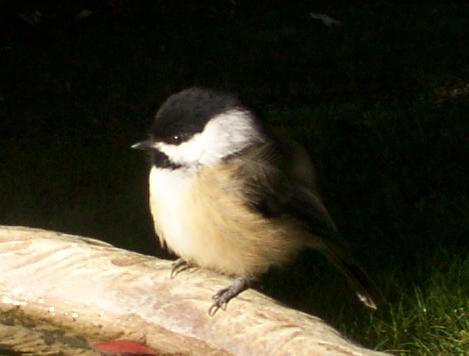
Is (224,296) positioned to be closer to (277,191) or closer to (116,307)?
(116,307)

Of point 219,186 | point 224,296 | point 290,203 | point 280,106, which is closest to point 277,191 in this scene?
point 290,203

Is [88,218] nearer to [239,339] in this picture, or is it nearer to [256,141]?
[256,141]

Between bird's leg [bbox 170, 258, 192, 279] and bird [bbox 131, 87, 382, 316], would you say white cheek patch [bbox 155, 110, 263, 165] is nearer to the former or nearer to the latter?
bird [bbox 131, 87, 382, 316]

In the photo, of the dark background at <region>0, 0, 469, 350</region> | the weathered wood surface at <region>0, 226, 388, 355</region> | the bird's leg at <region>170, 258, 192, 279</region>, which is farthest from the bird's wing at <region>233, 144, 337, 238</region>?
the dark background at <region>0, 0, 469, 350</region>

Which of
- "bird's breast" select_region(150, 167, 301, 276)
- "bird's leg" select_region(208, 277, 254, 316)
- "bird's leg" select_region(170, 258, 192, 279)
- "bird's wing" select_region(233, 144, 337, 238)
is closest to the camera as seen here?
"bird's leg" select_region(208, 277, 254, 316)

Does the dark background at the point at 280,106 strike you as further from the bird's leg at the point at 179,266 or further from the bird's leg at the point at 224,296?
the bird's leg at the point at 224,296

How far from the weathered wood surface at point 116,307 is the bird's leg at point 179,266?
2cm

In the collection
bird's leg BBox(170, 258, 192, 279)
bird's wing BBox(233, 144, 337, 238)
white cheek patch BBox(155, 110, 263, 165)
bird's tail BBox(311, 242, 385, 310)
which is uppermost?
white cheek patch BBox(155, 110, 263, 165)

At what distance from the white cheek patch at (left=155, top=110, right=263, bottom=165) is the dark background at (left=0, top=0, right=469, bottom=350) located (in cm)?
94

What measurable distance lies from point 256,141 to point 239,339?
972 millimetres

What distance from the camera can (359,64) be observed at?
6.65 metres

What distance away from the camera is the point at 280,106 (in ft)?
19.8

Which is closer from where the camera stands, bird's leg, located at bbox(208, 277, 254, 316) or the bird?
bird's leg, located at bbox(208, 277, 254, 316)

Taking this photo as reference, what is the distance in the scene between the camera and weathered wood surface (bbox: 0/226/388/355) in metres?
2.38
